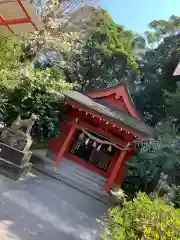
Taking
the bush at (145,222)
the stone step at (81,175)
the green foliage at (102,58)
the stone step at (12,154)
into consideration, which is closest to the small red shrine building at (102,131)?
the stone step at (81,175)

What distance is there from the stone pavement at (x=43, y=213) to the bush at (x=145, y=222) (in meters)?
2.30

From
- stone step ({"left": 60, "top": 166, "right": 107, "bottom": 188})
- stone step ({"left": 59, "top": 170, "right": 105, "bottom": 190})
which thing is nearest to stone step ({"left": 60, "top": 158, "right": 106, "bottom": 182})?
stone step ({"left": 60, "top": 166, "right": 107, "bottom": 188})

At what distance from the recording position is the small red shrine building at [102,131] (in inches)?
464

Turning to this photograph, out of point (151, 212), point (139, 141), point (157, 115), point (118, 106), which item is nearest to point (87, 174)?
point (139, 141)

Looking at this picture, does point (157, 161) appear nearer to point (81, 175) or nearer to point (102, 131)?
point (102, 131)

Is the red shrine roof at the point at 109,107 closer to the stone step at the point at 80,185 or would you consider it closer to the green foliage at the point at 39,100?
the green foliage at the point at 39,100

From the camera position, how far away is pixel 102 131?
12992 mm

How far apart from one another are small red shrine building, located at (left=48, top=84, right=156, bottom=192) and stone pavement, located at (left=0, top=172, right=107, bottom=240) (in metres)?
3.63

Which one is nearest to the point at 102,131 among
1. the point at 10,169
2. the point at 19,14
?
the point at 10,169

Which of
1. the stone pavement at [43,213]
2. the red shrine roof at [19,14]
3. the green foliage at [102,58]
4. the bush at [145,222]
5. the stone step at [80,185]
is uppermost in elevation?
the green foliage at [102,58]

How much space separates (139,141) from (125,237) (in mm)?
9610

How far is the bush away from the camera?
9.14 feet

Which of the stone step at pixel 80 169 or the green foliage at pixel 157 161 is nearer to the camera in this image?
the green foliage at pixel 157 161

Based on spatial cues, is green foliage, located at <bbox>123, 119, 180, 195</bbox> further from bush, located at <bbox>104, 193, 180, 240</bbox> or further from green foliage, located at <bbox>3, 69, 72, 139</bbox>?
bush, located at <bbox>104, 193, 180, 240</bbox>
